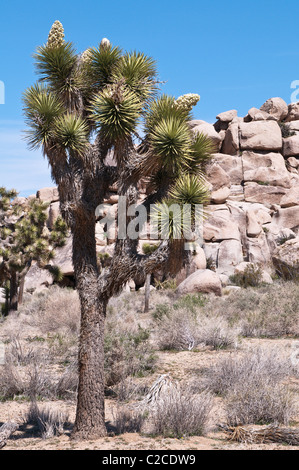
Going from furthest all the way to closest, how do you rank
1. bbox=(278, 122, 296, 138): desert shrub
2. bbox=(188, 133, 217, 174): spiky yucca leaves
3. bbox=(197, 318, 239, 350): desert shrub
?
1. bbox=(278, 122, 296, 138): desert shrub
2. bbox=(197, 318, 239, 350): desert shrub
3. bbox=(188, 133, 217, 174): spiky yucca leaves

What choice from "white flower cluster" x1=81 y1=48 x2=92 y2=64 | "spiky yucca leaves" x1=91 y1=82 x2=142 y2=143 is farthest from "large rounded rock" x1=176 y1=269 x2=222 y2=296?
"spiky yucca leaves" x1=91 y1=82 x2=142 y2=143

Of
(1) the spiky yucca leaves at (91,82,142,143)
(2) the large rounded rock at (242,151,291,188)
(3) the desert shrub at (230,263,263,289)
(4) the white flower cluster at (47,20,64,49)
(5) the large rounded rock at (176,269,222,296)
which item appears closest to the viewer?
(1) the spiky yucca leaves at (91,82,142,143)

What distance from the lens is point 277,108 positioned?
4816 centimetres

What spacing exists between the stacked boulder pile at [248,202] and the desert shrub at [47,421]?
1496 centimetres

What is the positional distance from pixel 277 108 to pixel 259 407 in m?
44.8

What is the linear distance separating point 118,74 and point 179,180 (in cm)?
191

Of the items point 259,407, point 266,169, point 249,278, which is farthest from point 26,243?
point 266,169

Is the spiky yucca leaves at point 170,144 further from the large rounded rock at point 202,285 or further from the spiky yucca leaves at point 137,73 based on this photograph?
the large rounded rock at point 202,285

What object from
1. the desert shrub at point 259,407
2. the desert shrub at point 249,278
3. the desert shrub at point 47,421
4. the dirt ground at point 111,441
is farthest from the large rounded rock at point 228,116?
the desert shrub at point 259,407

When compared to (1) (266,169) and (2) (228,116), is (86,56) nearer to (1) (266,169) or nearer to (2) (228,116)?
(1) (266,169)

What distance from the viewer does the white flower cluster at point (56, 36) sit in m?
7.70

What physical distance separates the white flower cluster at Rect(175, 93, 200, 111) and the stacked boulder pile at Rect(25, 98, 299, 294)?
15.7m

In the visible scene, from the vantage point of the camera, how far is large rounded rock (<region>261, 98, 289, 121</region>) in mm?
48031

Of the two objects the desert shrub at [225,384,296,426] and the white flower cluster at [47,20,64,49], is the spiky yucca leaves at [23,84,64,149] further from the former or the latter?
the desert shrub at [225,384,296,426]
